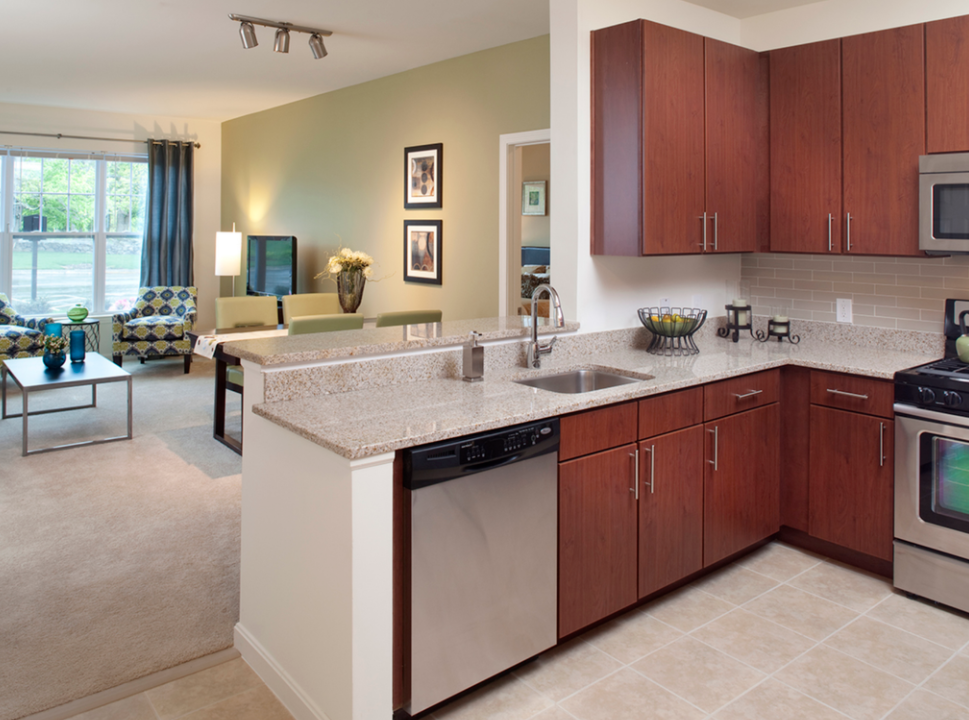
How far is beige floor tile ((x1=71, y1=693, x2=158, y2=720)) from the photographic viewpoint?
86.6 inches

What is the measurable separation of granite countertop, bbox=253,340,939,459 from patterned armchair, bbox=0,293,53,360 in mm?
5265

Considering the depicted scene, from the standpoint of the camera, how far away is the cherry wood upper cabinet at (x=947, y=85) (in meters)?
2.95

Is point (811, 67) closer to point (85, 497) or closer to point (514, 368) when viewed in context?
point (514, 368)

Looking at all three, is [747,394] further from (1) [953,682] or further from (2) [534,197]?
(2) [534,197]

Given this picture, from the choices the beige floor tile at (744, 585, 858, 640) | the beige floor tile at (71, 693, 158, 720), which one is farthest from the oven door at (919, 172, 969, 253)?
the beige floor tile at (71, 693, 158, 720)

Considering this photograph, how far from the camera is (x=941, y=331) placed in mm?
3336

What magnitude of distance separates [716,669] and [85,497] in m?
3.28

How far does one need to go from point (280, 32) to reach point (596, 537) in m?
3.64

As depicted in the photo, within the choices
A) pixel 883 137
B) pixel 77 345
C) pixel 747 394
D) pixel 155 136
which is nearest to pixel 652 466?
pixel 747 394

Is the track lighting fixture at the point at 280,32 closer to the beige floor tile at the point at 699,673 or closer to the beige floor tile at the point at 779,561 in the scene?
the beige floor tile at the point at 779,561

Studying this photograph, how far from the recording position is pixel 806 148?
3.46m

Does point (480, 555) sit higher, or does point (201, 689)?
point (480, 555)

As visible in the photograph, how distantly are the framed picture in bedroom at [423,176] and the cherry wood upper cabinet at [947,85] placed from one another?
333 centimetres

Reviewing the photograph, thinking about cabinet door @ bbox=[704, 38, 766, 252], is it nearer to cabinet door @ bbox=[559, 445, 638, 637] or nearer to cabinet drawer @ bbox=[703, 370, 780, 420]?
cabinet drawer @ bbox=[703, 370, 780, 420]
